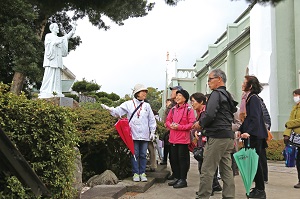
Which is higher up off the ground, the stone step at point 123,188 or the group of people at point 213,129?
the group of people at point 213,129

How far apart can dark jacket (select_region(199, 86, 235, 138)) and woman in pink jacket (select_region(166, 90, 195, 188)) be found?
4.75ft

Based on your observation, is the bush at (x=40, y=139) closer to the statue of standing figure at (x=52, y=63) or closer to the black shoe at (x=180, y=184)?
the black shoe at (x=180, y=184)

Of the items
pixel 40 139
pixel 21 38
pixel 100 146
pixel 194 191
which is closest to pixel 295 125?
pixel 194 191

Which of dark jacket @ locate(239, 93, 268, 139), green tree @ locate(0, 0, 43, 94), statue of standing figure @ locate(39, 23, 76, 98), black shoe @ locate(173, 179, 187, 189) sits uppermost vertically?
green tree @ locate(0, 0, 43, 94)

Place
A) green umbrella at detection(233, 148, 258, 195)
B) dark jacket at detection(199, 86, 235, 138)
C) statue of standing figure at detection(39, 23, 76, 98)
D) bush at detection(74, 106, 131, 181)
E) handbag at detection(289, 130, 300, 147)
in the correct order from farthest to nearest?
statue of standing figure at detection(39, 23, 76, 98) → handbag at detection(289, 130, 300, 147) → bush at detection(74, 106, 131, 181) → green umbrella at detection(233, 148, 258, 195) → dark jacket at detection(199, 86, 235, 138)

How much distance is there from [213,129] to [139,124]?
1994 mm

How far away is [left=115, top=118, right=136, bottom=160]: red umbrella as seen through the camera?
590cm

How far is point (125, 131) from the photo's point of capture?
591cm

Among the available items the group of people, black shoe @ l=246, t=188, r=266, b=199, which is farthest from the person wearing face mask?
black shoe @ l=246, t=188, r=266, b=199

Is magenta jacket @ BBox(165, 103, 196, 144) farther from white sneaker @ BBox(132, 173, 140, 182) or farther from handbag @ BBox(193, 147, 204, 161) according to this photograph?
white sneaker @ BBox(132, 173, 140, 182)

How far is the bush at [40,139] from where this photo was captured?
3.22 meters

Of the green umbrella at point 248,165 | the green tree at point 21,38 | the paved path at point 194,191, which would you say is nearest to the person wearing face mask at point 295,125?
the paved path at point 194,191

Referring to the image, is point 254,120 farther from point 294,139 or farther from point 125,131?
point 125,131

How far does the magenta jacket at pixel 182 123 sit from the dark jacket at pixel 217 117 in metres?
1.43
